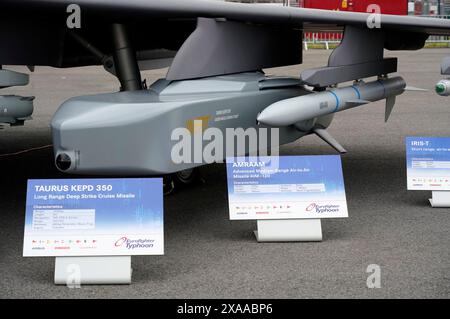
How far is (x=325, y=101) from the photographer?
6.45 m

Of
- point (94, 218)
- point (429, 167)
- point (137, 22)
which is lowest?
point (94, 218)

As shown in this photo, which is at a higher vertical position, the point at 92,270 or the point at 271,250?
the point at 271,250

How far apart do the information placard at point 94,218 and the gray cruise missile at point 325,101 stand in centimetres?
165

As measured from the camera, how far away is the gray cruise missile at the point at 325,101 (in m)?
5.95

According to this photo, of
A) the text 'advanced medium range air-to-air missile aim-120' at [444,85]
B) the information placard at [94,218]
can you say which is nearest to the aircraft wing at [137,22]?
the text 'advanced medium range air-to-air missile aim-120' at [444,85]

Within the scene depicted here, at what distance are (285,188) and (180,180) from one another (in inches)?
78.0

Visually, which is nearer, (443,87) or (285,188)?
(285,188)

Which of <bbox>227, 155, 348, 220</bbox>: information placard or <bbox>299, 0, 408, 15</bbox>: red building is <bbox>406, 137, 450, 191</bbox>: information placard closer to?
<bbox>227, 155, 348, 220</bbox>: information placard

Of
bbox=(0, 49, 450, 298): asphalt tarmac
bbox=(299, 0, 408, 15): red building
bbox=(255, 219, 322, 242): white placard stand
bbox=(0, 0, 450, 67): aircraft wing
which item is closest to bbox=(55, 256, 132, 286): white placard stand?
bbox=(0, 49, 450, 298): asphalt tarmac

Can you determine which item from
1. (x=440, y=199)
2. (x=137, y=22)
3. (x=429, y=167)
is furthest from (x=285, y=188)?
(x=137, y=22)

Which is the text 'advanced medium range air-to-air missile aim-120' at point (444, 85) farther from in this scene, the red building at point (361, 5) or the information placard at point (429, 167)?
the red building at point (361, 5)

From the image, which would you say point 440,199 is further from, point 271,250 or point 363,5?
point 363,5

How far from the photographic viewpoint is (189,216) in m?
Result: 6.13

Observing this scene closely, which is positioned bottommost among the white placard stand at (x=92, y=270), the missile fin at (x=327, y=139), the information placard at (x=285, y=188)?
the white placard stand at (x=92, y=270)
